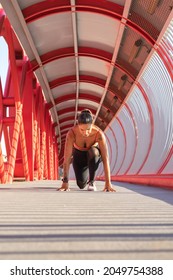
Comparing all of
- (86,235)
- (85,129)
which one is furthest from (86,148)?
(86,235)

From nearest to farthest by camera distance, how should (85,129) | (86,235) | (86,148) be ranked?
1. (86,235)
2. (85,129)
3. (86,148)

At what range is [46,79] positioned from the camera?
22.3m

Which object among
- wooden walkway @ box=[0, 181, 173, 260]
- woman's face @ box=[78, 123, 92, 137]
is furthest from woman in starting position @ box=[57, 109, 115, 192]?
wooden walkway @ box=[0, 181, 173, 260]

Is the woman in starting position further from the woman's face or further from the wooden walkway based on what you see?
the wooden walkway

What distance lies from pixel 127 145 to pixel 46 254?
26612mm

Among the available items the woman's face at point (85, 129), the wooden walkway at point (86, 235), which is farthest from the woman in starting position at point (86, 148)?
the wooden walkway at point (86, 235)

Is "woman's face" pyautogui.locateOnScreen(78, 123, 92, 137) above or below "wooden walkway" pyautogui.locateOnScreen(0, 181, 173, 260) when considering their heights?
above

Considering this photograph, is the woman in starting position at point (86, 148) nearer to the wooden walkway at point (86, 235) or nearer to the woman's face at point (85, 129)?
the woman's face at point (85, 129)

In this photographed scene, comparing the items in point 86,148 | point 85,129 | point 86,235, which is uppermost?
point 85,129

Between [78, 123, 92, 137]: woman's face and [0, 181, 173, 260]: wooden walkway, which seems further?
[78, 123, 92, 137]: woman's face

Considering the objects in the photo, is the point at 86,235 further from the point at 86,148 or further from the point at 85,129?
the point at 86,148

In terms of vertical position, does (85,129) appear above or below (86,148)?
above

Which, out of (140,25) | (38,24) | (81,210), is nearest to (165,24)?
(140,25)
